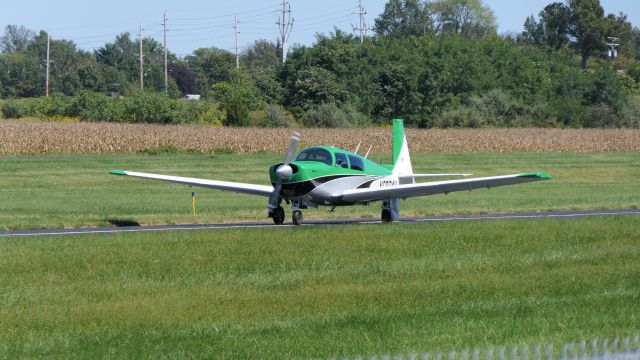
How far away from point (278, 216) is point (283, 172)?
1700 millimetres

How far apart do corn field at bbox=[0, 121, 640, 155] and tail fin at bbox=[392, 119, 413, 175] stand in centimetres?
2782

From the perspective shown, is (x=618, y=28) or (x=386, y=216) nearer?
(x=386, y=216)

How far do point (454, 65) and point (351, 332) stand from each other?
9169cm

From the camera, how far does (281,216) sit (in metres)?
27.6

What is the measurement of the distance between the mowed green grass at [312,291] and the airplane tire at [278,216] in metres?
3.59

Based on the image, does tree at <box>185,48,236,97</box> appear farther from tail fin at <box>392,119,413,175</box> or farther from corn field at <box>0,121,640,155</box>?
tail fin at <box>392,119,413,175</box>

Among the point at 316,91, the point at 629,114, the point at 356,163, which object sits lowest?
the point at 356,163

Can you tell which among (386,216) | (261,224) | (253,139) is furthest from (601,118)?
(261,224)

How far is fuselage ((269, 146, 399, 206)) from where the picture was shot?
26.6 meters

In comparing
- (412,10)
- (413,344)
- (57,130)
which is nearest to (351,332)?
(413,344)

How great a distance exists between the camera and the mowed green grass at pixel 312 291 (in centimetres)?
1233

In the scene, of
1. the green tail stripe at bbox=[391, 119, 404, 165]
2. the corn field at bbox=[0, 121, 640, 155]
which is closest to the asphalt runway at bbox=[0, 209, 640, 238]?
the green tail stripe at bbox=[391, 119, 404, 165]

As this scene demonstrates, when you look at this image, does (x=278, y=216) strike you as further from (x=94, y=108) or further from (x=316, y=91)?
(x=316, y=91)

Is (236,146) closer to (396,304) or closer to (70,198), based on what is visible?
(70,198)
